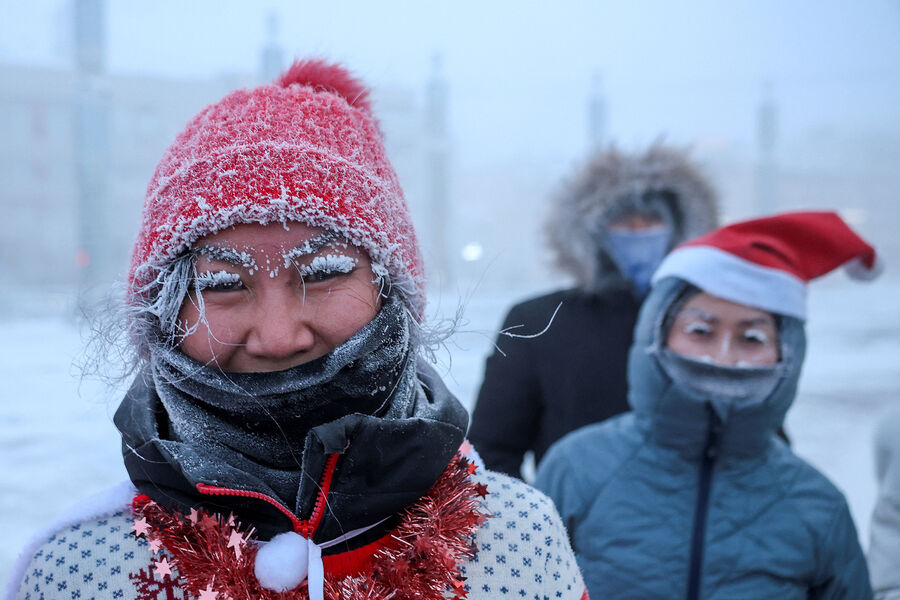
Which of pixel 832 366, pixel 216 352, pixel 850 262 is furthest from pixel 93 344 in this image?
pixel 832 366

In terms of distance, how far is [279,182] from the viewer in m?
0.97

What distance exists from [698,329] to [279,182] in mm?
1238

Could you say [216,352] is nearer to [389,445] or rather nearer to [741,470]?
[389,445]

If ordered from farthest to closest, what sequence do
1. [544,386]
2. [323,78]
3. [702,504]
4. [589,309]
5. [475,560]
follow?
[589,309] < [544,386] < [702,504] < [323,78] < [475,560]

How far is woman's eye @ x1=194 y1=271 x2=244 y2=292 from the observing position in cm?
95

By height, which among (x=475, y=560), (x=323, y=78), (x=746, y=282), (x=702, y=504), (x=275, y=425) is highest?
(x=323, y=78)

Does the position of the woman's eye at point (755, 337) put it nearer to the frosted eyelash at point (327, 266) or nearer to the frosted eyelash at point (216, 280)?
the frosted eyelash at point (327, 266)

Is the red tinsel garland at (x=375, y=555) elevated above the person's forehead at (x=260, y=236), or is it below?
below

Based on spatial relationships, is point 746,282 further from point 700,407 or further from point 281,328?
point 281,328

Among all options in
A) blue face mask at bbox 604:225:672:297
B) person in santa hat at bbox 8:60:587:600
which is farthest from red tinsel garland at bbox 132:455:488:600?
blue face mask at bbox 604:225:672:297

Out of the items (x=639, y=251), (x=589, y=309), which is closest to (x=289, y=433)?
(x=589, y=309)

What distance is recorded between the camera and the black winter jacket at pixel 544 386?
224 cm

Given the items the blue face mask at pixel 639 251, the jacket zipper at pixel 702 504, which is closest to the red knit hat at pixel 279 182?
the jacket zipper at pixel 702 504

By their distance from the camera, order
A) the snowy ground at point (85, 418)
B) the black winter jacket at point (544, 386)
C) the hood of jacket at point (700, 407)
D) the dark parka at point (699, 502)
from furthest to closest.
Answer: the snowy ground at point (85, 418) → the black winter jacket at point (544, 386) → the hood of jacket at point (700, 407) → the dark parka at point (699, 502)
